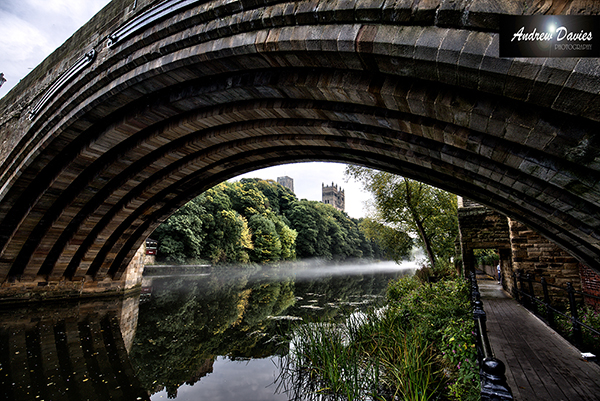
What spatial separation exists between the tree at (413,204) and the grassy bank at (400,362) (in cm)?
1165

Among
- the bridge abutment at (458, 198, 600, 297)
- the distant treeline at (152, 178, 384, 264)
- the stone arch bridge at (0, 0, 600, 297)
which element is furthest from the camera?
the distant treeline at (152, 178, 384, 264)

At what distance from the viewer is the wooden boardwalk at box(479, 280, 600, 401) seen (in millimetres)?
3010

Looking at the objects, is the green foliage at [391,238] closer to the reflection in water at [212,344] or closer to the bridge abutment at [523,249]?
the bridge abutment at [523,249]

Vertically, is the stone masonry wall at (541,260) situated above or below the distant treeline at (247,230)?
below

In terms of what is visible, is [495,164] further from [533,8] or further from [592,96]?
[533,8]

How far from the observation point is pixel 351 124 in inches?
243

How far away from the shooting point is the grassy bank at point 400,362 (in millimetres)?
3492

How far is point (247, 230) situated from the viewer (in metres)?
35.4

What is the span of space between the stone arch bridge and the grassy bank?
2518mm

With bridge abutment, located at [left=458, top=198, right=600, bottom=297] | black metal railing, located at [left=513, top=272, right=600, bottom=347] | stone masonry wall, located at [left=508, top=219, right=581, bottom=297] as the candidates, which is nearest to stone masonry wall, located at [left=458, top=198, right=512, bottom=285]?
bridge abutment, located at [left=458, top=198, right=600, bottom=297]

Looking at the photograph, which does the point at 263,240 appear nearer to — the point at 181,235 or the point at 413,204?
the point at 181,235

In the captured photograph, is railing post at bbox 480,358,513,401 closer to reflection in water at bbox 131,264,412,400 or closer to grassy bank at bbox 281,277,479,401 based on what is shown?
grassy bank at bbox 281,277,479,401

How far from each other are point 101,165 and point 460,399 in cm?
1112

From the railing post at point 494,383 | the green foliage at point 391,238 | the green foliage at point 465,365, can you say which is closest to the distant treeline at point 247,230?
the green foliage at point 391,238
